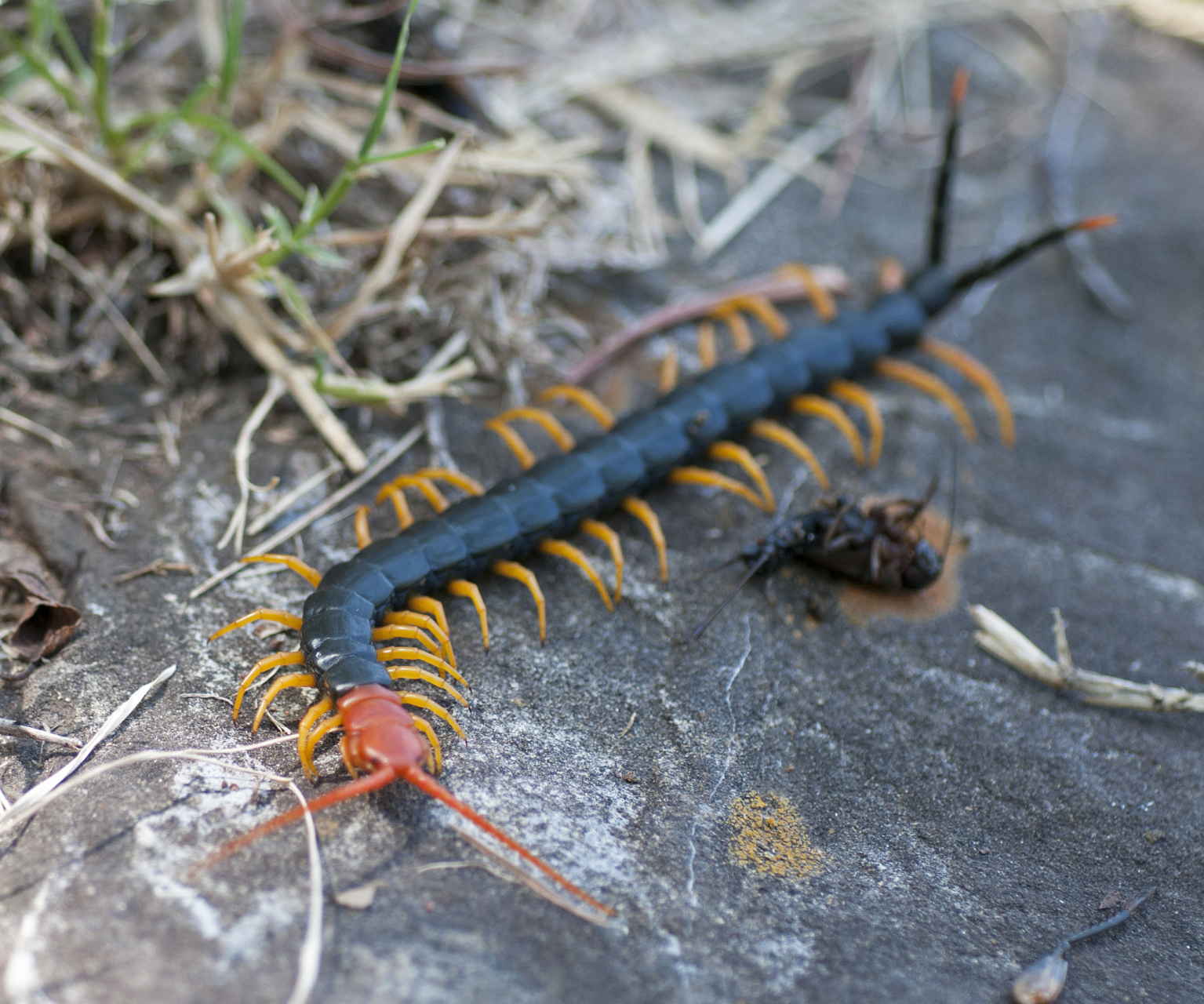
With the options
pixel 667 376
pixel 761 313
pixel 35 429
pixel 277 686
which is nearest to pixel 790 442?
pixel 667 376

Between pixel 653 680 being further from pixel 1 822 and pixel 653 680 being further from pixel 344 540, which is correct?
pixel 1 822

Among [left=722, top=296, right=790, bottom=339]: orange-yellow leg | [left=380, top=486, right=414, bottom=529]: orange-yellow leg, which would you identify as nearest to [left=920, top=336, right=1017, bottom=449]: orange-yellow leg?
[left=722, top=296, right=790, bottom=339]: orange-yellow leg

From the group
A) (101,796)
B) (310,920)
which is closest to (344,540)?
(101,796)

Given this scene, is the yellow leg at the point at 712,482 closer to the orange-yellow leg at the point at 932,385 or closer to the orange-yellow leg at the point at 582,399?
the orange-yellow leg at the point at 582,399

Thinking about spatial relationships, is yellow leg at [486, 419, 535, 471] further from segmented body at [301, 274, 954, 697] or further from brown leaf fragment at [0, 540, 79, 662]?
brown leaf fragment at [0, 540, 79, 662]

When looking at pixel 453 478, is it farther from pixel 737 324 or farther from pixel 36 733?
pixel 737 324

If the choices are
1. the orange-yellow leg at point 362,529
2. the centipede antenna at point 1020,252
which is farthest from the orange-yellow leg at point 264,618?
the centipede antenna at point 1020,252
